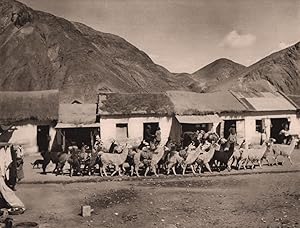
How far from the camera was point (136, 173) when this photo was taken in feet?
64.0

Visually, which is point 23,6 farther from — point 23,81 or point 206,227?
point 206,227

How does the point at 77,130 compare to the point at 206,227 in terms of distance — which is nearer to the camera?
the point at 206,227

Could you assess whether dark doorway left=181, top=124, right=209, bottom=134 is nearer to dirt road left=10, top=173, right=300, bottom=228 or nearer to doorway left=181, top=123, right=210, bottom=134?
doorway left=181, top=123, right=210, bottom=134

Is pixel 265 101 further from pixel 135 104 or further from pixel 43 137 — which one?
pixel 43 137

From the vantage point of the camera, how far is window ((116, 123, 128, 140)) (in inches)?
1089

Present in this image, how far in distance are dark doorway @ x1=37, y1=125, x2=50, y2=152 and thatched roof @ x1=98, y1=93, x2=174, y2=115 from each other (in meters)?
4.71

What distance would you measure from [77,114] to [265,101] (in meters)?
14.1

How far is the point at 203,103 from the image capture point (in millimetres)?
29797

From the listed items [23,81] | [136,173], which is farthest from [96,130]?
[23,81]

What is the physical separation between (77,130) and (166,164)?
481 inches

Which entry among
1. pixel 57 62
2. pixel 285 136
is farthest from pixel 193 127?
pixel 57 62

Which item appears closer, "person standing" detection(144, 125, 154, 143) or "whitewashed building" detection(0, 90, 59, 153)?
"person standing" detection(144, 125, 154, 143)

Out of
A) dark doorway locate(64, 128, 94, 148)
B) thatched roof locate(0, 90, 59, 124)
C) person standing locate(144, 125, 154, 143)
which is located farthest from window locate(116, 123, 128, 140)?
thatched roof locate(0, 90, 59, 124)

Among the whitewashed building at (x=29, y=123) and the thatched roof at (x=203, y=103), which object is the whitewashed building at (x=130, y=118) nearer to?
the thatched roof at (x=203, y=103)
